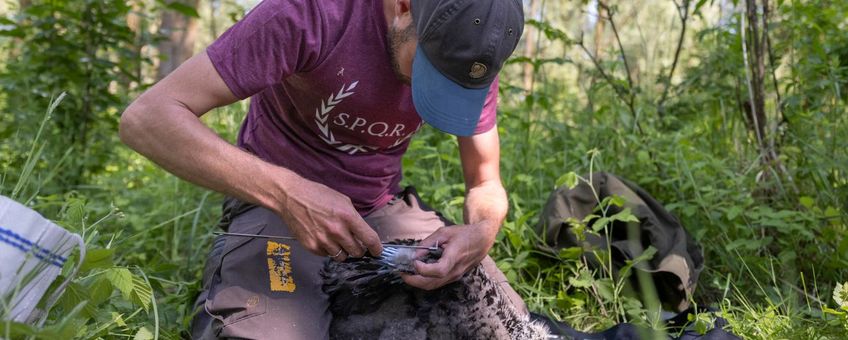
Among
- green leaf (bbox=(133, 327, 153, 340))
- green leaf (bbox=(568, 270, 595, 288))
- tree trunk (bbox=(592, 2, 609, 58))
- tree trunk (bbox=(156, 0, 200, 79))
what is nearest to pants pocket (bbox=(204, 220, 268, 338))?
green leaf (bbox=(133, 327, 153, 340))

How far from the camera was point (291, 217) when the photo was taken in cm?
178

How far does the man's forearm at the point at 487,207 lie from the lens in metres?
2.22

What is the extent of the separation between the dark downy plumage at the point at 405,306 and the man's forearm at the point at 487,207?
134mm

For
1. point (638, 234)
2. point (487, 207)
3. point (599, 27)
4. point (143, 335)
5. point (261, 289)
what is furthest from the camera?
point (599, 27)

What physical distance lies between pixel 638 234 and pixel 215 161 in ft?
5.15

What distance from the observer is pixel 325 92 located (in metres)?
2.00

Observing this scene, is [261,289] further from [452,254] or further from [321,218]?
[452,254]

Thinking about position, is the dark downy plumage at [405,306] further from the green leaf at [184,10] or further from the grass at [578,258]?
the green leaf at [184,10]

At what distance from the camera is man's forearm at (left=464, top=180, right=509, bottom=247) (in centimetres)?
222

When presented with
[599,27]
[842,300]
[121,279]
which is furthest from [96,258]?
[599,27]

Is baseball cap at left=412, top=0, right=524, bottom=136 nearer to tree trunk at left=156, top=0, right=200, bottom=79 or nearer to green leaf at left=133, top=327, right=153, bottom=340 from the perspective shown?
green leaf at left=133, top=327, right=153, bottom=340

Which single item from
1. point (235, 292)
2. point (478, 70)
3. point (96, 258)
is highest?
point (478, 70)

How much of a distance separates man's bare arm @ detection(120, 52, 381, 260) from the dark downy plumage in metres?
0.25

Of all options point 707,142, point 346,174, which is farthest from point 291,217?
point 707,142
